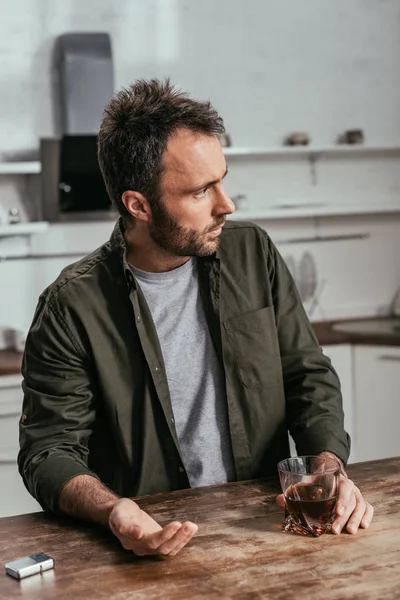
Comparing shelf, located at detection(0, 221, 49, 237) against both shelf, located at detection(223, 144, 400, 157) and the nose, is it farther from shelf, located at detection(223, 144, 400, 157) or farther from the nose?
the nose

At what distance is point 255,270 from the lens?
2303 mm

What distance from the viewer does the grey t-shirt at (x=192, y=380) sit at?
86.5 inches

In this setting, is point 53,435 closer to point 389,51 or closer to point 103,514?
point 103,514

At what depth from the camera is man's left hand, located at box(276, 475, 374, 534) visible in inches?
65.4

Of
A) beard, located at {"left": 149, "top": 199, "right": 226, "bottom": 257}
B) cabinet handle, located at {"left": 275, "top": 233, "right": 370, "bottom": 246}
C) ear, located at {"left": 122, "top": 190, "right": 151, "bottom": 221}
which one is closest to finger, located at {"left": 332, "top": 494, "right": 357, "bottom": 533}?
beard, located at {"left": 149, "top": 199, "right": 226, "bottom": 257}

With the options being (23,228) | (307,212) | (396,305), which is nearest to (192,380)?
(23,228)

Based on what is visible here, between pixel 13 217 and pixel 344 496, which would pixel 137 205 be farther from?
pixel 13 217

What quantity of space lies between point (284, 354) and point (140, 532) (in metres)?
0.83

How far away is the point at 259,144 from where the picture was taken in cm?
477

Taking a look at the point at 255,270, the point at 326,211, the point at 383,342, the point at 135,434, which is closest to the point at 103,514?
the point at 135,434

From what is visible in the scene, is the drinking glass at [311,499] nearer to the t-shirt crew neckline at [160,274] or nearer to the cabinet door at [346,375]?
the t-shirt crew neckline at [160,274]

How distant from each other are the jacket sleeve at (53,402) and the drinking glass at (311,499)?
1.56ft

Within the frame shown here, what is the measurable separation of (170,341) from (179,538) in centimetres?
74

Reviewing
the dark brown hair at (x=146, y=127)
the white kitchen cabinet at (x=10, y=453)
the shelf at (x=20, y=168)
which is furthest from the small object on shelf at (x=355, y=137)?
the dark brown hair at (x=146, y=127)
